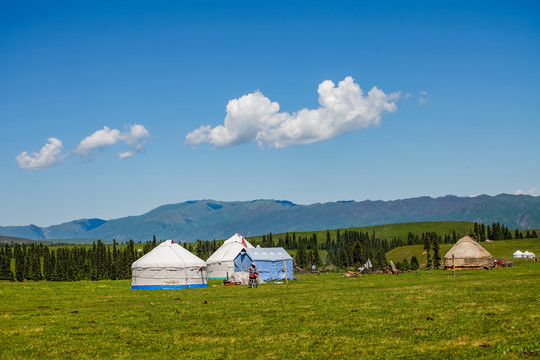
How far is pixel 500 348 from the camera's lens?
1401 centimetres

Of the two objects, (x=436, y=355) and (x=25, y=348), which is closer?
(x=436, y=355)

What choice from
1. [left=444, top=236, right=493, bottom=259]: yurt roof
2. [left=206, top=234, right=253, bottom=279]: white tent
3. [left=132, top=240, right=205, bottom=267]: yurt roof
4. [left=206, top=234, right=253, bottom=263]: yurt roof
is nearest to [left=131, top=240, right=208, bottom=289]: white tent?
[left=132, top=240, right=205, bottom=267]: yurt roof

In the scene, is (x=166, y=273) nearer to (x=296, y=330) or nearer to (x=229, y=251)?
(x=229, y=251)

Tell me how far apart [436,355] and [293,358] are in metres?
4.11

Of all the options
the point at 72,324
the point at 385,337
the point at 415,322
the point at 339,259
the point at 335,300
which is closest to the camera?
the point at 385,337

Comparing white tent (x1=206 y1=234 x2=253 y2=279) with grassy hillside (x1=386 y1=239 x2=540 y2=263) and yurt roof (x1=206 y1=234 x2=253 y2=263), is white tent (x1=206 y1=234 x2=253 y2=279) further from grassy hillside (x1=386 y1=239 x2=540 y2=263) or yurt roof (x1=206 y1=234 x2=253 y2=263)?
grassy hillside (x1=386 y1=239 x2=540 y2=263)

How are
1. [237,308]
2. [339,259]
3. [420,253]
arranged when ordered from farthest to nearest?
[420,253], [339,259], [237,308]

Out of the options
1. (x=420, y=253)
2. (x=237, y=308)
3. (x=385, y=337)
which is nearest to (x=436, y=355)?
(x=385, y=337)

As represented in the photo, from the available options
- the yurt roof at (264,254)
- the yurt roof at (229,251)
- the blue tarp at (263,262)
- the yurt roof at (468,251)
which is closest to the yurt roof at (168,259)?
the blue tarp at (263,262)

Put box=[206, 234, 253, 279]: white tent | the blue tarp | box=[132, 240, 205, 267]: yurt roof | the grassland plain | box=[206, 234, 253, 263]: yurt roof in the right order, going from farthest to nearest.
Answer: box=[206, 234, 253, 263]: yurt roof, box=[206, 234, 253, 279]: white tent, the blue tarp, box=[132, 240, 205, 267]: yurt roof, the grassland plain

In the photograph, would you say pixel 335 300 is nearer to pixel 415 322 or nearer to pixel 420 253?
pixel 415 322

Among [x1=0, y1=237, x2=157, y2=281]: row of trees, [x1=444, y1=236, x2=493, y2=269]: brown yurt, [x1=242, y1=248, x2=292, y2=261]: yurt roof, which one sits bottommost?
[x1=0, y1=237, x2=157, y2=281]: row of trees

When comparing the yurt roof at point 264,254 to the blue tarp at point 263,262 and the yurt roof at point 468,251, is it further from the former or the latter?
the yurt roof at point 468,251

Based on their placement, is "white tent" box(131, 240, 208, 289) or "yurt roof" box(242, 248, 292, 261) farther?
"yurt roof" box(242, 248, 292, 261)
